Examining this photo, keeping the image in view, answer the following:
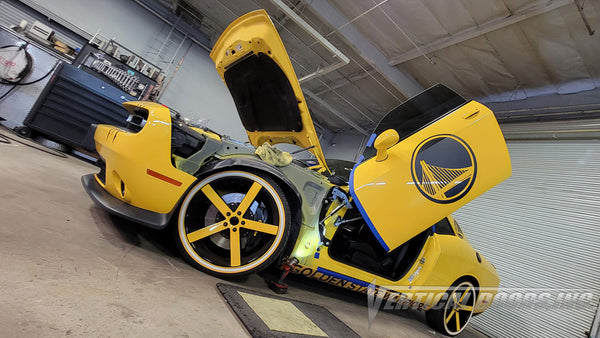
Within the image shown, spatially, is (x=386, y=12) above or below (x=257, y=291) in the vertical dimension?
above

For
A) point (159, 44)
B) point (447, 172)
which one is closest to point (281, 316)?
point (447, 172)

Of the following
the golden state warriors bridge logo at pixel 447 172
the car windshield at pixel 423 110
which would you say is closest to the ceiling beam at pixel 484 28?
the car windshield at pixel 423 110

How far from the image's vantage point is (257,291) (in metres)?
1.63

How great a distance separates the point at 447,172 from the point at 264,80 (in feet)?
5.30

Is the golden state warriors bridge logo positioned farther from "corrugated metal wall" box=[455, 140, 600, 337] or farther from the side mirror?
"corrugated metal wall" box=[455, 140, 600, 337]

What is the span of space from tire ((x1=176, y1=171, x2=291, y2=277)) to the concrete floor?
122 millimetres

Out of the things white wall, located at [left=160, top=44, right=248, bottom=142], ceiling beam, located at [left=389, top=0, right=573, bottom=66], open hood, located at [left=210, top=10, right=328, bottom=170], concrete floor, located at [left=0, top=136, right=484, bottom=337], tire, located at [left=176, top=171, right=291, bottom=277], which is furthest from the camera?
white wall, located at [left=160, top=44, right=248, bottom=142]

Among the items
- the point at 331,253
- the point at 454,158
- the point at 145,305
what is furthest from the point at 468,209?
the point at 145,305

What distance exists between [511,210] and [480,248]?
0.88 m

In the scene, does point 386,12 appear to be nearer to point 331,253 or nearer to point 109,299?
point 331,253

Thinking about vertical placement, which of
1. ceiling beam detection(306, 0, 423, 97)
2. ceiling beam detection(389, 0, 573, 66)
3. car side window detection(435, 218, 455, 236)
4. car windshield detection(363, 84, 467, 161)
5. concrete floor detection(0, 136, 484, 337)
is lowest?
concrete floor detection(0, 136, 484, 337)

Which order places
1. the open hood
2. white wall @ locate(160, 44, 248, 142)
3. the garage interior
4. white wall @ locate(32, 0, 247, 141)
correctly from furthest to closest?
white wall @ locate(160, 44, 248, 142) → white wall @ locate(32, 0, 247, 141) → the open hood → the garage interior

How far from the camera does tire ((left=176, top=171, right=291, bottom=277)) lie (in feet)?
5.32

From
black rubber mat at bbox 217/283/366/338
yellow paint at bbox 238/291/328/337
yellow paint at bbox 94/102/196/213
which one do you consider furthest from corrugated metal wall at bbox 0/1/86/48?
yellow paint at bbox 238/291/328/337
